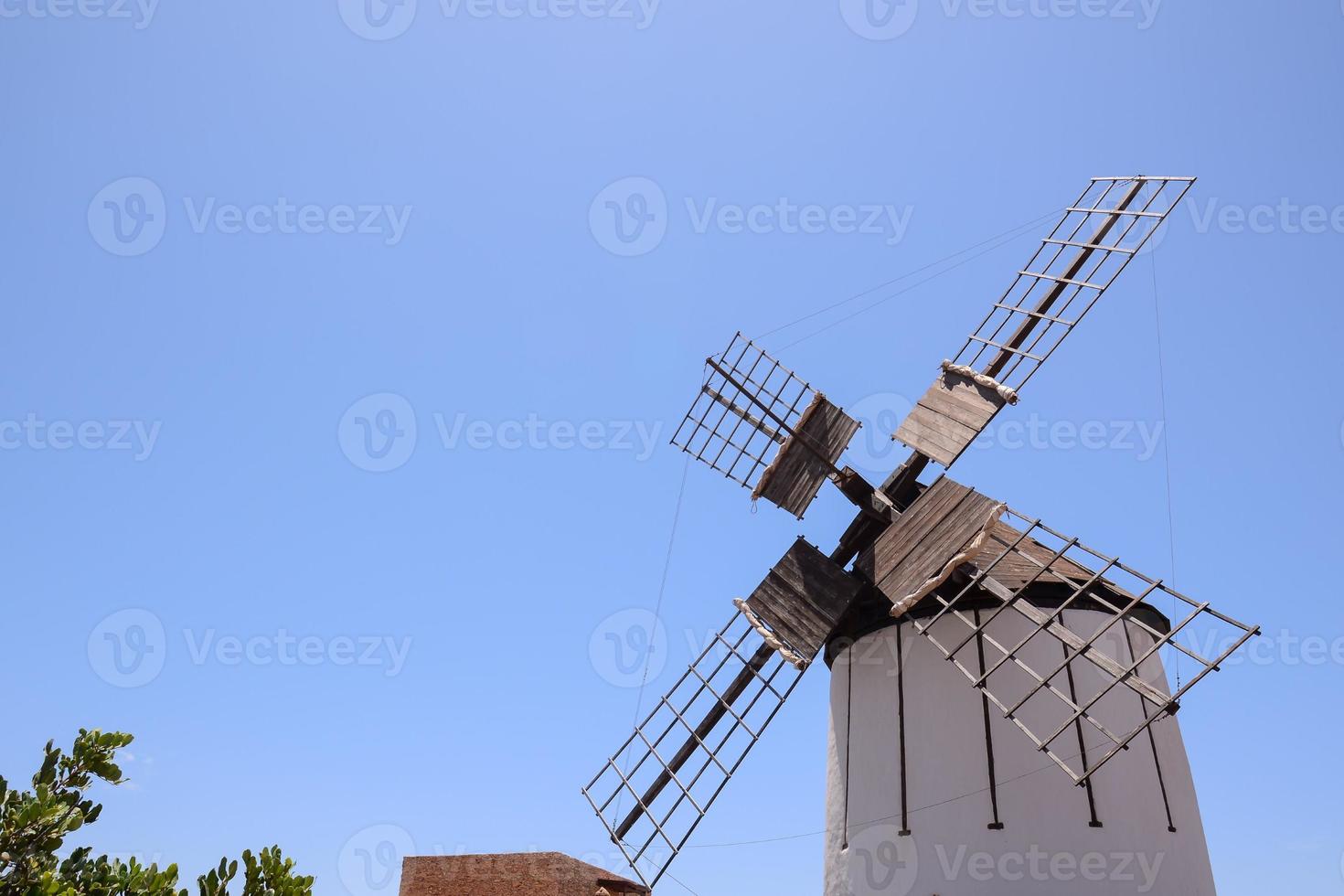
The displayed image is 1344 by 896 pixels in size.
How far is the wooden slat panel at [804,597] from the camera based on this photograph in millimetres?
13258

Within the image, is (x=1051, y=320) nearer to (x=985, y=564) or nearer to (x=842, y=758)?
(x=985, y=564)

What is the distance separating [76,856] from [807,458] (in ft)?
34.4

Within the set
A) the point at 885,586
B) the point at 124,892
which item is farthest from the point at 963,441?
the point at 124,892

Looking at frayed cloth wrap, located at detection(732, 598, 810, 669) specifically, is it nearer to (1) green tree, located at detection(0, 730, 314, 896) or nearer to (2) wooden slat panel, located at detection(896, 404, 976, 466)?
(2) wooden slat panel, located at detection(896, 404, 976, 466)

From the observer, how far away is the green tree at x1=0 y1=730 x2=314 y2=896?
6.21m

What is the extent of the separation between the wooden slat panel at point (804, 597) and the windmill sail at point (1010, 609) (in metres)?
0.64

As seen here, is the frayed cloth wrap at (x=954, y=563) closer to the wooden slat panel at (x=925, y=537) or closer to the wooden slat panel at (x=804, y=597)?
the wooden slat panel at (x=925, y=537)

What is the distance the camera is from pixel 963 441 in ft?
42.7

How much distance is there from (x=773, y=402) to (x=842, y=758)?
565 centimetres

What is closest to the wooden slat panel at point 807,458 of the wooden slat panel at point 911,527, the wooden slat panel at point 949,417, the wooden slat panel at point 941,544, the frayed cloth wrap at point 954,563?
the wooden slat panel at point 949,417

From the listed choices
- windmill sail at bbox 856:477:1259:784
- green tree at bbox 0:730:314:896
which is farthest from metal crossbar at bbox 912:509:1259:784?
green tree at bbox 0:730:314:896

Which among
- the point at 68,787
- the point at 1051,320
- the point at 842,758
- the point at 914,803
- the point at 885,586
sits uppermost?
the point at 1051,320

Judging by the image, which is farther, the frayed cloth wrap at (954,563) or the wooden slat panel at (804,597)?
the wooden slat panel at (804,597)

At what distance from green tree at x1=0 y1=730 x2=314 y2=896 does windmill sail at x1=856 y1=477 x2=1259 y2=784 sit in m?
7.62
